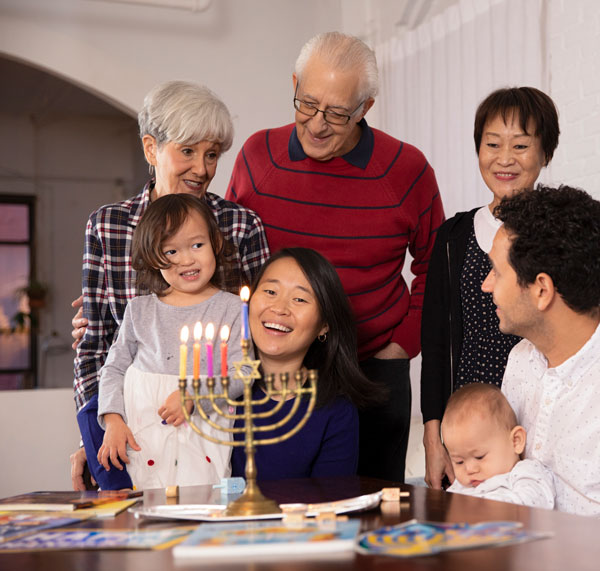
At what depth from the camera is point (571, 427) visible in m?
1.61

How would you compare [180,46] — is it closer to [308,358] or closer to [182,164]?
[182,164]

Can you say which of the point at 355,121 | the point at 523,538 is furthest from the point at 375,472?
the point at 523,538

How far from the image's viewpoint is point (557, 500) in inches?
63.3

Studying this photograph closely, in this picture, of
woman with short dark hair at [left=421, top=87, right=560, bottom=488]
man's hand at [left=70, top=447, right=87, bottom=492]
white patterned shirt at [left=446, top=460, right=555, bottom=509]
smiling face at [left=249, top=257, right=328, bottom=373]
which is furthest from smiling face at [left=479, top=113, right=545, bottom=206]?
man's hand at [left=70, top=447, right=87, bottom=492]

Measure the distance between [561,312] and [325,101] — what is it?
3.11 ft

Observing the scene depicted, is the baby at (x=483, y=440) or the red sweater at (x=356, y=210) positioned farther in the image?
the red sweater at (x=356, y=210)

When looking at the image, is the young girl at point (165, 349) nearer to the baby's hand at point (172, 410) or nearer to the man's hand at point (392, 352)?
the baby's hand at point (172, 410)

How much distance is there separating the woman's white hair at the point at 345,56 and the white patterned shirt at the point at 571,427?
97 cm

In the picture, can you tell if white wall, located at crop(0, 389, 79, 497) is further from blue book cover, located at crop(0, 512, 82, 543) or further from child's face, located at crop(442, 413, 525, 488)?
blue book cover, located at crop(0, 512, 82, 543)

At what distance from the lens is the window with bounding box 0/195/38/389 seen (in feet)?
30.3

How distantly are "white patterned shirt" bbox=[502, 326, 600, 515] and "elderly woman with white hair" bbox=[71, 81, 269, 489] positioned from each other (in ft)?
2.93

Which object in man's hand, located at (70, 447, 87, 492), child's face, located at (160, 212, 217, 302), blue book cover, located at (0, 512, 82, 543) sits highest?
child's face, located at (160, 212, 217, 302)

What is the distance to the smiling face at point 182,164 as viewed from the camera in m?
2.20

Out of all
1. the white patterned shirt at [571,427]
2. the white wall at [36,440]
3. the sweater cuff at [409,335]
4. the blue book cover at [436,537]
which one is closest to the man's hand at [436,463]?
the sweater cuff at [409,335]
